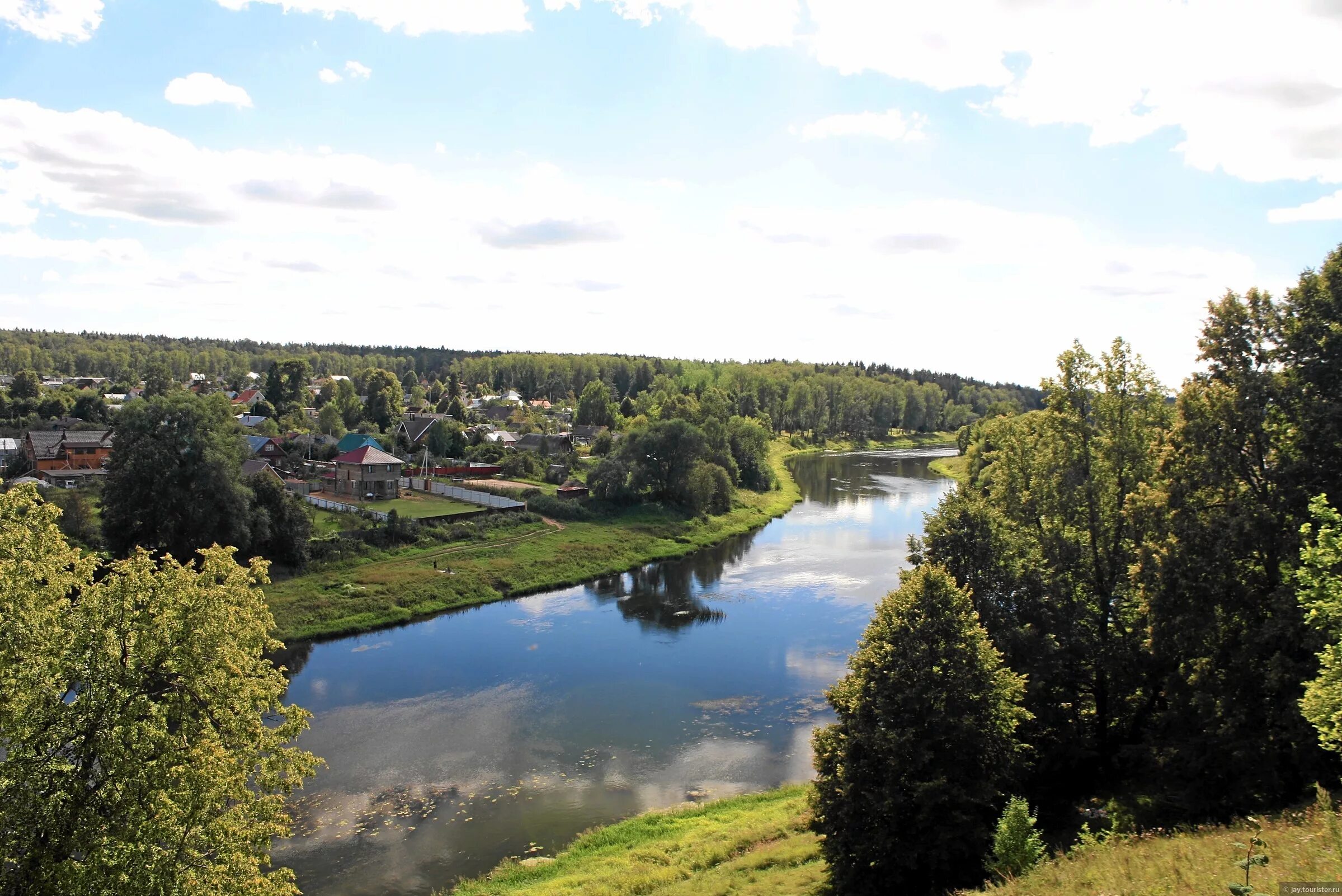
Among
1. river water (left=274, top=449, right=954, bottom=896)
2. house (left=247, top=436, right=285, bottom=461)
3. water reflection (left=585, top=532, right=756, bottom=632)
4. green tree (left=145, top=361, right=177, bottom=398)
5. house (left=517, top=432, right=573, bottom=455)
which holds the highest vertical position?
green tree (left=145, top=361, right=177, bottom=398)

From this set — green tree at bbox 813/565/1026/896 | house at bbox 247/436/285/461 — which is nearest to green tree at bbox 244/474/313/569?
house at bbox 247/436/285/461

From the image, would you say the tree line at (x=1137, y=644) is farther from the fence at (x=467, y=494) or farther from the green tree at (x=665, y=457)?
the green tree at (x=665, y=457)

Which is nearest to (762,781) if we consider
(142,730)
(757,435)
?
(142,730)

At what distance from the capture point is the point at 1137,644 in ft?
57.9

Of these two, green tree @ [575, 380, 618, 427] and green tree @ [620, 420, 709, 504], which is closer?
green tree @ [620, 420, 709, 504]

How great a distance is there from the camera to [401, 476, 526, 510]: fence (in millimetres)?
56375

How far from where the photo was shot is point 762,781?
2258 cm

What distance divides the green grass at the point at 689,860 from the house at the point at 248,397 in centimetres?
9745

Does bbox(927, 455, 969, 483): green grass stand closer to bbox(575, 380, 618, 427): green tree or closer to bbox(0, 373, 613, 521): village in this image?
bbox(0, 373, 613, 521): village

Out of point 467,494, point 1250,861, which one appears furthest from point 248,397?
point 1250,861

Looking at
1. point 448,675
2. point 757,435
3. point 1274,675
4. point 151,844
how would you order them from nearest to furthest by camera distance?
point 151,844 < point 1274,675 < point 448,675 < point 757,435

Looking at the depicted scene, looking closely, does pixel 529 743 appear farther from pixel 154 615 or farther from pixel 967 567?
pixel 154 615

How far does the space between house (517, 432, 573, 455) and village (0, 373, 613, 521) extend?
15 centimetres

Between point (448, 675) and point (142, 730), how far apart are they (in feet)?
69.2
